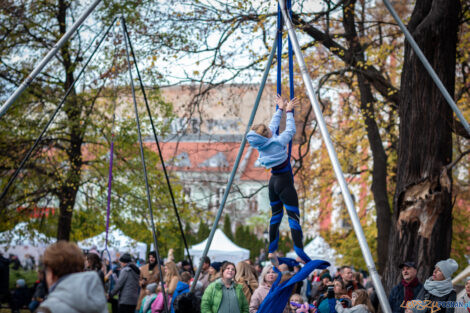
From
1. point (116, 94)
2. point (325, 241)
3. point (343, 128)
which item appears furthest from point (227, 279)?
point (325, 241)

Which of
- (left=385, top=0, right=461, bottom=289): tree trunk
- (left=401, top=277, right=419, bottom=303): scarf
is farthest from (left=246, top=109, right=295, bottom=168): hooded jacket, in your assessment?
(left=385, top=0, right=461, bottom=289): tree trunk

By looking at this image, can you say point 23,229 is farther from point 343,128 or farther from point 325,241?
point 325,241

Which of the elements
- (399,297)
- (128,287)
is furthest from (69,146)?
(399,297)

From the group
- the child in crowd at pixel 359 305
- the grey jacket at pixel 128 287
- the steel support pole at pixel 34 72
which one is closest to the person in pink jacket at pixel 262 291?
the child in crowd at pixel 359 305

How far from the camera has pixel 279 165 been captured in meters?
6.38

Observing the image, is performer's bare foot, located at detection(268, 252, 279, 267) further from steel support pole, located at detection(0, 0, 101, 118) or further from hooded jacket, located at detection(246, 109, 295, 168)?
steel support pole, located at detection(0, 0, 101, 118)

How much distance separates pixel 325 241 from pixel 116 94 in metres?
12.6

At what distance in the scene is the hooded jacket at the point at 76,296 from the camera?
11.2 ft

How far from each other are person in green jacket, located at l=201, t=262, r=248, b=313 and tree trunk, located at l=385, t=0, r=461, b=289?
10.5ft

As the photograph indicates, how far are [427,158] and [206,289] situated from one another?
13.6ft

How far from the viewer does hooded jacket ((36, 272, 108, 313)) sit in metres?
3.42

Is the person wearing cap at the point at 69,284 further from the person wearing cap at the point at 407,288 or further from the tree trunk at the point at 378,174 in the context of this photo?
the tree trunk at the point at 378,174

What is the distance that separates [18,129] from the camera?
1569cm

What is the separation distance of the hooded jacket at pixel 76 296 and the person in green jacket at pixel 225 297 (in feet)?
10.9
